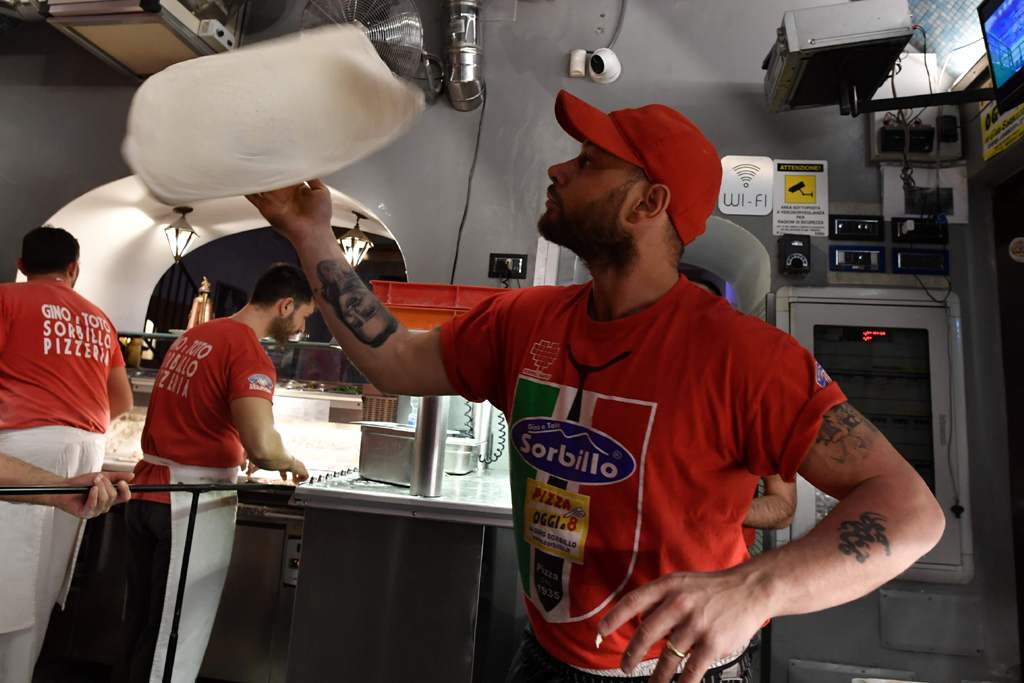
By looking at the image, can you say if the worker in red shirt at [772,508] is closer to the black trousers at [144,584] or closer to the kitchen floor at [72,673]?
the black trousers at [144,584]

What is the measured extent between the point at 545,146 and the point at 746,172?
1002 mm

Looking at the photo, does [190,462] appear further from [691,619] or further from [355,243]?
[355,243]

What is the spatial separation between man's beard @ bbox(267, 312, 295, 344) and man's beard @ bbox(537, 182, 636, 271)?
5.90 feet

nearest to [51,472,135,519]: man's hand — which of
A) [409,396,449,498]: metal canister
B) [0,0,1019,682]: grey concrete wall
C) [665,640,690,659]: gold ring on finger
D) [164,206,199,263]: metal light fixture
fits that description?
[409,396,449,498]: metal canister

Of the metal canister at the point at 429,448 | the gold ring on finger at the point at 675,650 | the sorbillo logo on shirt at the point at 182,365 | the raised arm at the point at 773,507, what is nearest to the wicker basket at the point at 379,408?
the sorbillo logo on shirt at the point at 182,365

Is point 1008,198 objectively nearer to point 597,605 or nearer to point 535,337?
point 535,337

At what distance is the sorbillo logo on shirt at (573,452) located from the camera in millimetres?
1040

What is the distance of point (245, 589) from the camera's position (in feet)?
9.70

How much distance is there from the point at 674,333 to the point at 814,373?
0.76 feet

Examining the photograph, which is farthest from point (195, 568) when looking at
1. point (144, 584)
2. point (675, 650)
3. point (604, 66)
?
point (604, 66)

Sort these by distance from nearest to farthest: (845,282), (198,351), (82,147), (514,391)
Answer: (514,391)
(198,351)
(845,282)
(82,147)

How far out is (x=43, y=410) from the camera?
2.38 metres

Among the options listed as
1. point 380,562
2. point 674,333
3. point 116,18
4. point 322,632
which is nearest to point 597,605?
point 674,333

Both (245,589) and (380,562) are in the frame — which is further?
(245,589)
